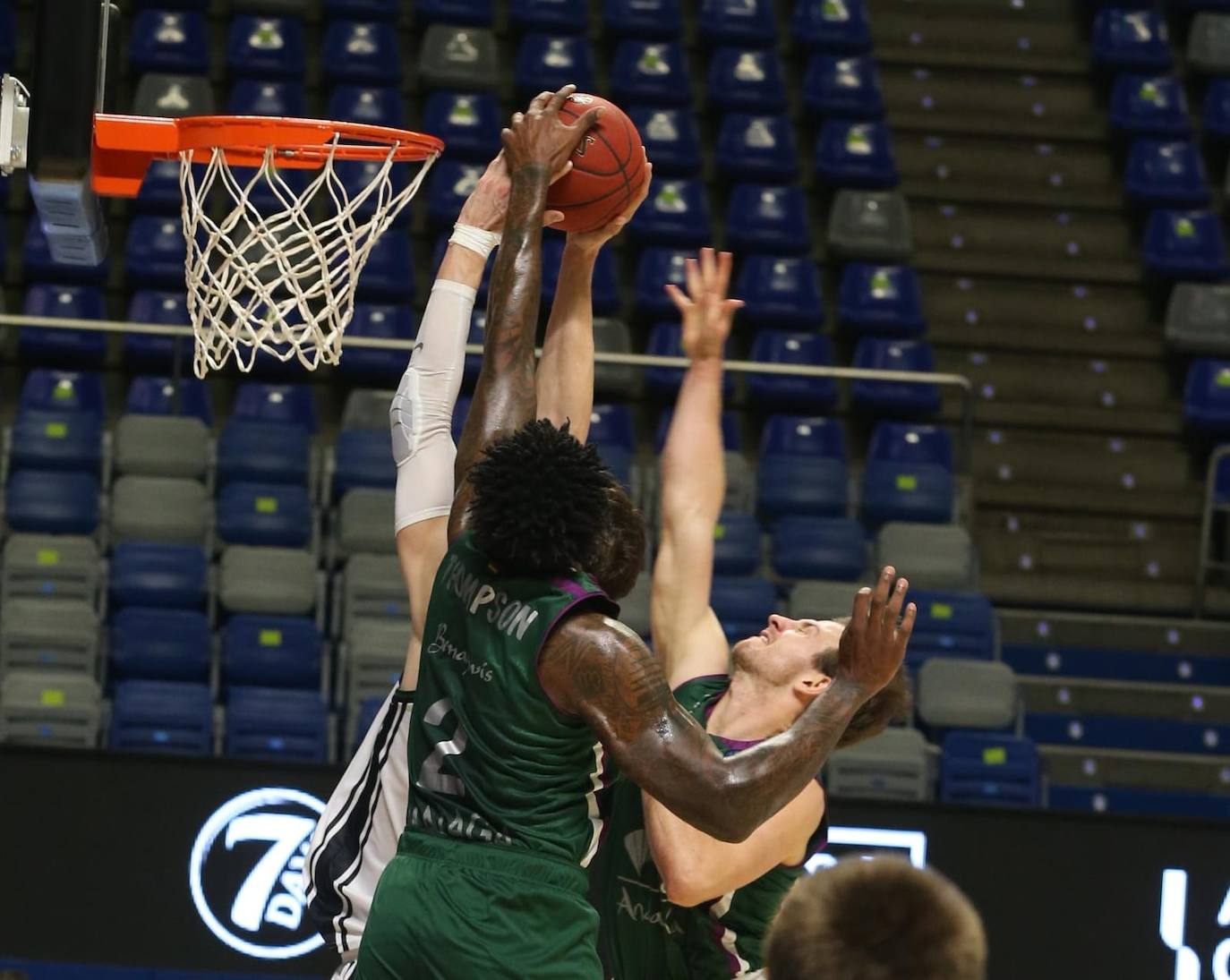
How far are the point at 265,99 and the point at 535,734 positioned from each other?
9121 mm

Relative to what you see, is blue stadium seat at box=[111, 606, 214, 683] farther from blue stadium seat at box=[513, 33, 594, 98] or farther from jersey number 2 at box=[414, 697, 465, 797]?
jersey number 2 at box=[414, 697, 465, 797]

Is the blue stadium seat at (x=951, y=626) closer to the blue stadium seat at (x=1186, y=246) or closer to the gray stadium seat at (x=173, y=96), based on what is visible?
the blue stadium seat at (x=1186, y=246)

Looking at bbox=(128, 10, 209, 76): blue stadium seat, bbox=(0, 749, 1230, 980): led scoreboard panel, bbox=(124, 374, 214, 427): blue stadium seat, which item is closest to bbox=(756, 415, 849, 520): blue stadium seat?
A: bbox=(124, 374, 214, 427): blue stadium seat

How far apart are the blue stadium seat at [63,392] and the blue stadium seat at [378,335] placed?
1364 millimetres

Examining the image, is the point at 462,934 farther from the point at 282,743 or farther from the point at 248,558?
the point at 248,558

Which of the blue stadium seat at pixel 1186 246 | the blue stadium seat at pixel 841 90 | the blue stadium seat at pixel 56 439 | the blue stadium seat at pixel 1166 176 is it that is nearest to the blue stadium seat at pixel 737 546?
the blue stadium seat at pixel 56 439

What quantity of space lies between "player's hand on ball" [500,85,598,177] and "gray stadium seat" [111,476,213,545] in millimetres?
6336

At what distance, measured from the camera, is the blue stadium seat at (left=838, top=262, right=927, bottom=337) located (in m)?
11.8

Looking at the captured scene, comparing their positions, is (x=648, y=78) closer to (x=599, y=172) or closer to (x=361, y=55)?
(x=361, y=55)

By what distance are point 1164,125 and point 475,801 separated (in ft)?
36.1

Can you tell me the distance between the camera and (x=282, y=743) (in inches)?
346

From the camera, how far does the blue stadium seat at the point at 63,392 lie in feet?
33.9

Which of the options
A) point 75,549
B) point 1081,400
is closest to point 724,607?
point 75,549

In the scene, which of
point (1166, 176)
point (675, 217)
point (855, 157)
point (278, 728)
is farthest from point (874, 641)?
point (1166, 176)
